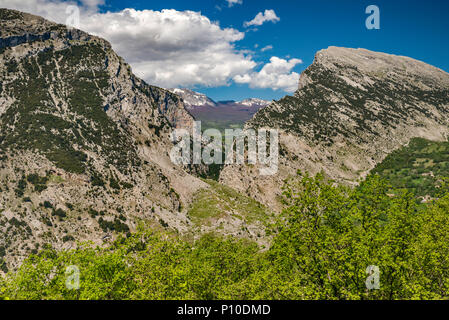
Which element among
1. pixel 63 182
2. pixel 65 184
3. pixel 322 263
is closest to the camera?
pixel 322 263

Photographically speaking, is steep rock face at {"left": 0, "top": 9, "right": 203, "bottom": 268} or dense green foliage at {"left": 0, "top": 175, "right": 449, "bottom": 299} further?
steep rock face at {"left": 0, "top": 9, "right": 203, "bottom": 268}

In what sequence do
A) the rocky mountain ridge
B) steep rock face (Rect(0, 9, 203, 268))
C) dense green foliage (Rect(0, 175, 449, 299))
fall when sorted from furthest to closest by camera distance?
1. steep rock face (Rect(0, 9, 203, 268))
2. the rocky mountain ridge
3. dense green foliage (Rect(0, 175, 449, 299))

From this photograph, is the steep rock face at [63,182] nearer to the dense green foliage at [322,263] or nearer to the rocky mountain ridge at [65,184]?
the rocky mountain ridge at [65,184]

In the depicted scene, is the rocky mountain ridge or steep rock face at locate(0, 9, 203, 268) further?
steep rock face at locate(0, 9, 203, 268)

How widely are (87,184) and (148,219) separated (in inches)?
1529

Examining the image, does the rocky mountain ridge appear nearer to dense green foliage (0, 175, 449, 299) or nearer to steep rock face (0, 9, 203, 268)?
steep rock face (0, 9, 203, 268)

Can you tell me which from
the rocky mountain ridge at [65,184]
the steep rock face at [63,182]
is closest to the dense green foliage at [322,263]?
the rocky mountain ridge at [65,184]

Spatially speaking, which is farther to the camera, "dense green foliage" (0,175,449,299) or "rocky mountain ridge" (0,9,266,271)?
"rocky mountain ridge" (0,9,266,271)

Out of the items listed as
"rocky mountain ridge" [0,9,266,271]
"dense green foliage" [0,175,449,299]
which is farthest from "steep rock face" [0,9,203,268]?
"dense green foliage" [0,175,449,299]

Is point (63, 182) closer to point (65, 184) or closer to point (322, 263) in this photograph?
point (65, 184)

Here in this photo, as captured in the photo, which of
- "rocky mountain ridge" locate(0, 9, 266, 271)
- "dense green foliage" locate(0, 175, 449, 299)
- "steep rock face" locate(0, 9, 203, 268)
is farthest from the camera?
"steep rock face" locate(0, 9, 203, 268)

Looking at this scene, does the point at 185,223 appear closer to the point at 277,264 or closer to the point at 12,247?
the point at 12,247

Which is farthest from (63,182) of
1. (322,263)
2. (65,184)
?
(322,263)
